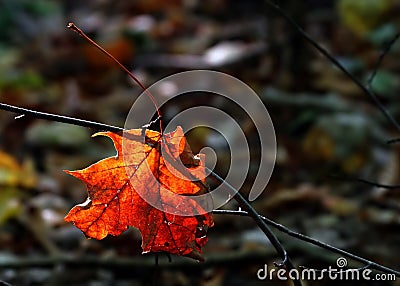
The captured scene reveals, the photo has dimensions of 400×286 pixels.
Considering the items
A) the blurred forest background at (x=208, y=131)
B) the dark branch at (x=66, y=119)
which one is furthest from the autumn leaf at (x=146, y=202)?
the blurred forest background at (x=208, y=131)

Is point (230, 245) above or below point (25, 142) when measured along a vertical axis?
below

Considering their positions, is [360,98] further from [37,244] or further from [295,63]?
[37,244]

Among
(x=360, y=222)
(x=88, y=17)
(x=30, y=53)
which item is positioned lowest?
(x=360, y=222)

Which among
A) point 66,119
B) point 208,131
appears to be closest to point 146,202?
point 66,119

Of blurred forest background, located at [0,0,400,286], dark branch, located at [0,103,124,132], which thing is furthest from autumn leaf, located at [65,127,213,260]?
blurred forest background, located at [0,0,400,286]

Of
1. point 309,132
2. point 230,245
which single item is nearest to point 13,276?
point 230,245

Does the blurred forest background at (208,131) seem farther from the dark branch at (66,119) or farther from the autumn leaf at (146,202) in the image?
the dark branch at (66,119)

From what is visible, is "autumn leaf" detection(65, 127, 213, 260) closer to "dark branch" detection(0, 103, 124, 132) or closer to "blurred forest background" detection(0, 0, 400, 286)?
"dark branch" detection(0, 103, 124, 132)
